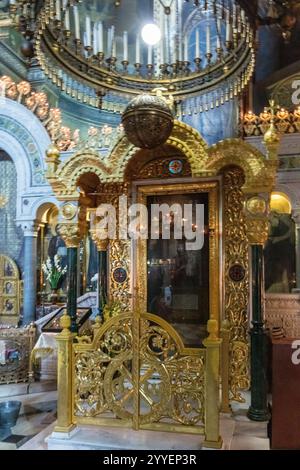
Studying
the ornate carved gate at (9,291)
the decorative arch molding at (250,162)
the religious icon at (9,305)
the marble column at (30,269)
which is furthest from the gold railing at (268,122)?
the religious icon at (9,305)

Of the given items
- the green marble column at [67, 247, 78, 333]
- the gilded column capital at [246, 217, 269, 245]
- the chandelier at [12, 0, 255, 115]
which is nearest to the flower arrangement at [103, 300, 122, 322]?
the green marble column at [67, 247, 78, 333]

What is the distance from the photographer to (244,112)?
696 centimetres

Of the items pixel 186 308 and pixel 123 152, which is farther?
pixel 186 308

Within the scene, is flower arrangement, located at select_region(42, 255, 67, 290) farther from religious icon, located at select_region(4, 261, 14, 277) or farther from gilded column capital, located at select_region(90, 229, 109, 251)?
gilded column capital, located at select_region(90, 229, 109, 251)

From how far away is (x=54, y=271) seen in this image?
8.31 meters

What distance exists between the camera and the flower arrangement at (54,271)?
825 cm

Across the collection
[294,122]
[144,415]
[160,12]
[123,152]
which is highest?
[160,12]

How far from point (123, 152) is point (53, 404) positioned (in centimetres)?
319

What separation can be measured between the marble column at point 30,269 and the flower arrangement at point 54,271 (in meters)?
0.28

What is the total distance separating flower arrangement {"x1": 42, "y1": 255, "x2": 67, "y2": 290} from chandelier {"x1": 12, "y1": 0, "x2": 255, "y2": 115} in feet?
11.4

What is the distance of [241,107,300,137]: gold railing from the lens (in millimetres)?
6527

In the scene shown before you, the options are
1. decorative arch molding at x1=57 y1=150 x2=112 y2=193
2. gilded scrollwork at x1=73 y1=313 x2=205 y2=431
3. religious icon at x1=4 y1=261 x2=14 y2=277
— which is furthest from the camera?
religious icon at x1=4 y1=261 x2=14 y2=277

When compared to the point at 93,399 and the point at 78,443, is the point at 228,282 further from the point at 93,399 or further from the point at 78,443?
the point at 78,443
